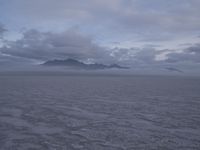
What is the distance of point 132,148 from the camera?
14594mm

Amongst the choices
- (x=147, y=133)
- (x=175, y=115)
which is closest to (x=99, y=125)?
(x=147, y=133)

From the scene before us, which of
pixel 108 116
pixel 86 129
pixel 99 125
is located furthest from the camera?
pixel 108 116

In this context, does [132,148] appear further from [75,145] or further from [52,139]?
[52,139]

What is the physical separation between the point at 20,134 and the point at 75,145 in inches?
216

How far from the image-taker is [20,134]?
17109 mm

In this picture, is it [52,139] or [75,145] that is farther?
[52,139]

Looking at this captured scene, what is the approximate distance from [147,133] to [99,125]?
4801mm

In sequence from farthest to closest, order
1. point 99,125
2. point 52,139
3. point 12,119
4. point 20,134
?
point 12,119 < point 99,125 < point 20,134 < point 52,139

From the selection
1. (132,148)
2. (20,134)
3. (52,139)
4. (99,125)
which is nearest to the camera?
(132,148)

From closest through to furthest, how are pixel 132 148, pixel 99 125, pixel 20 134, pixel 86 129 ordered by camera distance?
1. pixel 132 148
2. pixel 20 134
3. pixel 86 129
4. pixel 99 125

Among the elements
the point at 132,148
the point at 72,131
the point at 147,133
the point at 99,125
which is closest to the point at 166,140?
the point at 147,133

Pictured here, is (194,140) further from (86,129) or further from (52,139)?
(52,139)

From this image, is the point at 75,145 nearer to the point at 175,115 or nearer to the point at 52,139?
the point at 52,139

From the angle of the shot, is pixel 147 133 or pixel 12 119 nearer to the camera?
pixel 147 133
